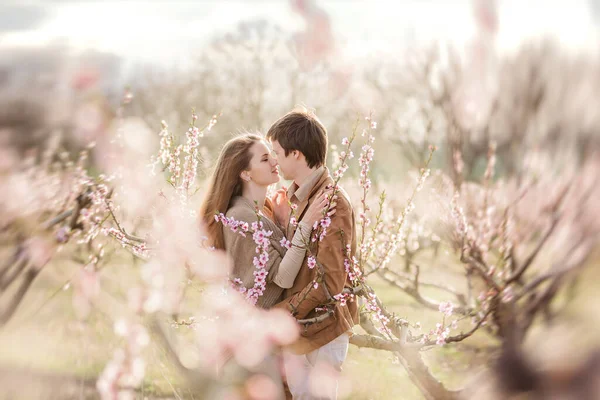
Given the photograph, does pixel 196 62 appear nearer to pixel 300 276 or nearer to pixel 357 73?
pixel 357 73

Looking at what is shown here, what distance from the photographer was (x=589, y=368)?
1055 millimetres

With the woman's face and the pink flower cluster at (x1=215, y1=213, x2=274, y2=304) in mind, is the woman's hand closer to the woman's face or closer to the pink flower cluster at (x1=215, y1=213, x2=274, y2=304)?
the pink flower cluster at (x1=215, y1=213, x2=274, y2=304)

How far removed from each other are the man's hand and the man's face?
0.75 ft

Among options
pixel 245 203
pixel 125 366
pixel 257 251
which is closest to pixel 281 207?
pixel 245 203

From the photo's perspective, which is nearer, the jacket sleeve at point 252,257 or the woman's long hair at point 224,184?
the jacket sleeve at point 252,257

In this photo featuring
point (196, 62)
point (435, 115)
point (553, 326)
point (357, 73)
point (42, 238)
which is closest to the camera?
point (553, 326)

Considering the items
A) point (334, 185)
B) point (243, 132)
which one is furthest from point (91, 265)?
point (334, 185)

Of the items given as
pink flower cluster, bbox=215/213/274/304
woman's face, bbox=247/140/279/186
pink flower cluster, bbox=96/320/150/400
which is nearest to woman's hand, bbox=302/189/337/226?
pink flower cluster, bbox=215/213/274/304

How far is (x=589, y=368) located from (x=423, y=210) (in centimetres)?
661

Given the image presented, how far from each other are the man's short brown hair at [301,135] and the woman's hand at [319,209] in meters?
0.23

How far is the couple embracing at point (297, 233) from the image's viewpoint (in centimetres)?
237

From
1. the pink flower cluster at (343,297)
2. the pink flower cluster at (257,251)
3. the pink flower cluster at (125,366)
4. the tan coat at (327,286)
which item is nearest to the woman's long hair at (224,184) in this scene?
the pink flower cluster at (257,251)

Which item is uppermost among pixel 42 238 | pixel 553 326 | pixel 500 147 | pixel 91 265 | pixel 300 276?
pixel 553 326

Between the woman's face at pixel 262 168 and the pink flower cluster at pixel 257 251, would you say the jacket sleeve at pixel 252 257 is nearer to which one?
the pink flower cluster at pixel 257 251
